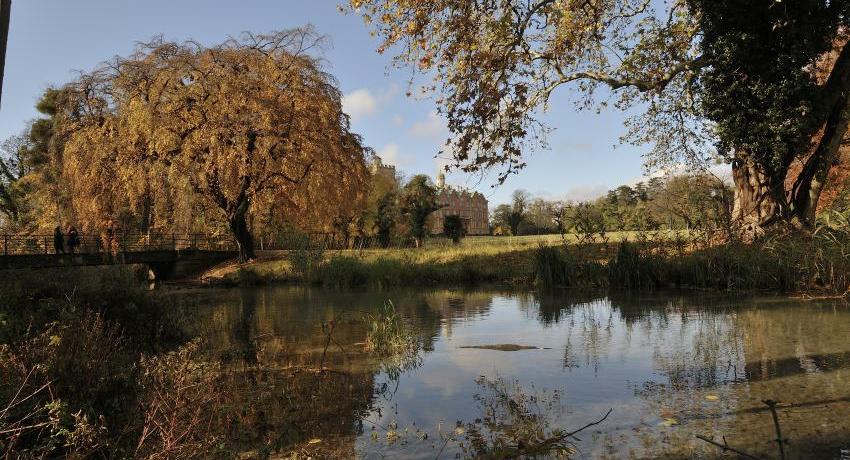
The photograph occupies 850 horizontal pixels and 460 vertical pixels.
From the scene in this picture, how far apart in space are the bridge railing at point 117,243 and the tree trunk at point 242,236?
110 inches

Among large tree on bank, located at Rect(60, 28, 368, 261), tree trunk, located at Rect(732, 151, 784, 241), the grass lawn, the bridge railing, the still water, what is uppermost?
large tree on bank, located at Rect(60, 28, 368, 261)

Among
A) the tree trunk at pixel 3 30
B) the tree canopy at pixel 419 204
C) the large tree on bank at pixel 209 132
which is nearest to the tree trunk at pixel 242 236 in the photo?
the large tree on bank at pixel 209 132

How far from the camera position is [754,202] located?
15070mm

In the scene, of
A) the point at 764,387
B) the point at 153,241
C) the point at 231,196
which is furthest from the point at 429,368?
the point at 153,241

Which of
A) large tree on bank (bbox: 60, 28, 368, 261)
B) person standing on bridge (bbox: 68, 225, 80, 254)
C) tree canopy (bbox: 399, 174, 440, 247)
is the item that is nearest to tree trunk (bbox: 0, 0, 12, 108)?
large tree on bank (bbox: 60, 28, 368, 261)

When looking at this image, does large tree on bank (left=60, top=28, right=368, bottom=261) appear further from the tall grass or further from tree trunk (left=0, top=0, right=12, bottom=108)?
tree trunk (left=0, top=0, right=12, bottom=108)

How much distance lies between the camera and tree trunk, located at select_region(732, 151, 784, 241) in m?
14.6

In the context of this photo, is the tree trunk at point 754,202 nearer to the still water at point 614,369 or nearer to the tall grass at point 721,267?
the tall grass at point 721,267

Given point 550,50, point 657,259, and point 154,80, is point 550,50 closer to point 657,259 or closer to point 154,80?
point 657,259

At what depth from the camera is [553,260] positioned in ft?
51.3

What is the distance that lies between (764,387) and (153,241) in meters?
29.9

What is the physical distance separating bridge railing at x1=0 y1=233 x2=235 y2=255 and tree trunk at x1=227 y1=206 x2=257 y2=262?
2.78 meters

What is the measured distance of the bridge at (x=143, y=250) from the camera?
24422 millimetres

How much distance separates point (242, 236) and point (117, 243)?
5537 millimetres
